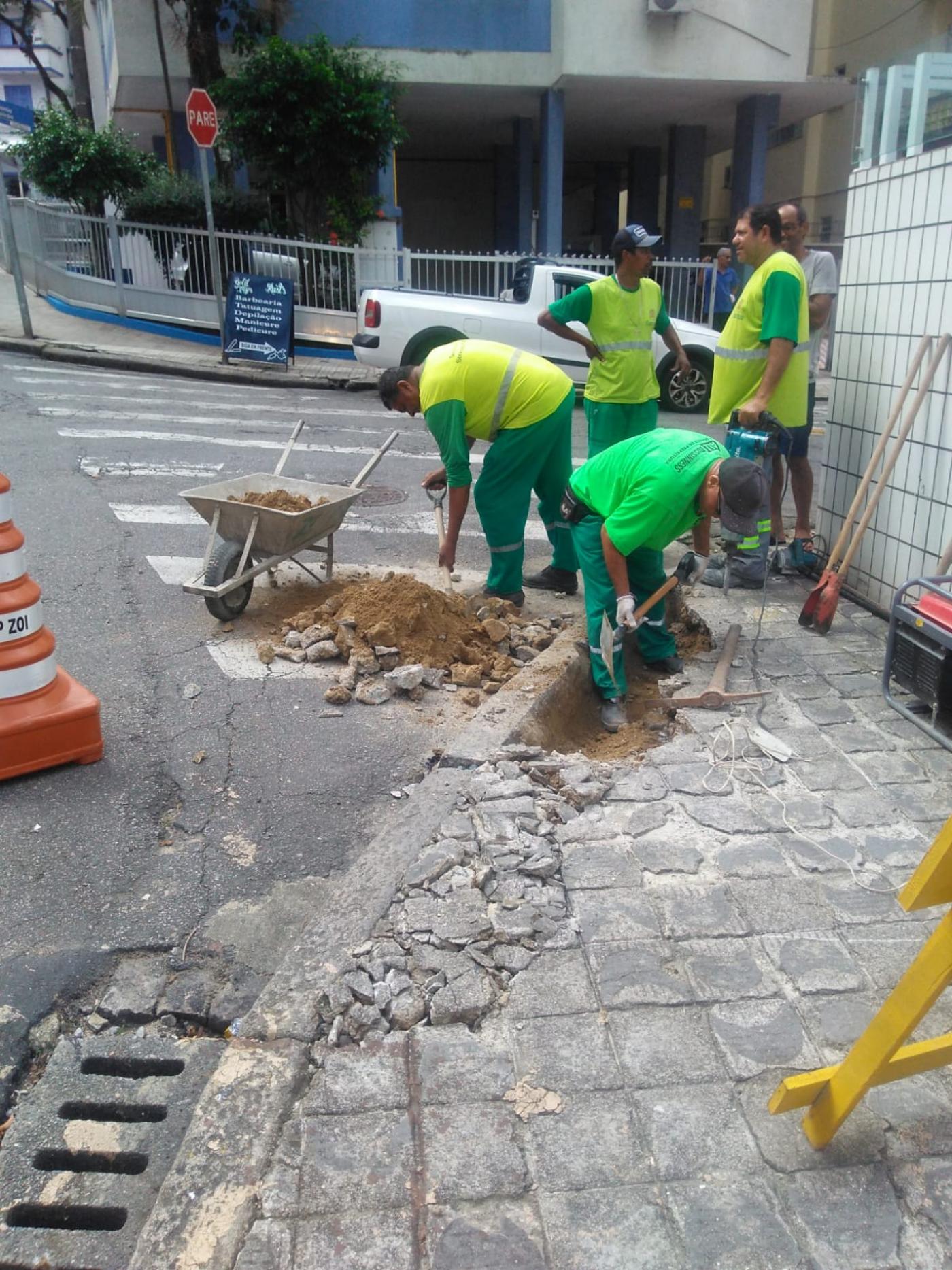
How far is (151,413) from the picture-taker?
36.2 ft

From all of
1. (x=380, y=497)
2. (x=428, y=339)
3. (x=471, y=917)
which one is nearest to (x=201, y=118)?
(x=428, y=339)

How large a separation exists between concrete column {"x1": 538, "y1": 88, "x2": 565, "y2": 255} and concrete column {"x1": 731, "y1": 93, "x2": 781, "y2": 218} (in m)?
3.19

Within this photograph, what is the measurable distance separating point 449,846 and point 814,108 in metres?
20.5

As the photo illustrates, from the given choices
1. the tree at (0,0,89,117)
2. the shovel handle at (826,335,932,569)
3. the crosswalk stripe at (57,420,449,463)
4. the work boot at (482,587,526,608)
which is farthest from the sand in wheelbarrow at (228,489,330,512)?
the tree at (0,0,89,117)

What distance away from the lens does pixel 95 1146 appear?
2426mm

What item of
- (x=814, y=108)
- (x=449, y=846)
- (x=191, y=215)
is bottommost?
(x=449, y=846)

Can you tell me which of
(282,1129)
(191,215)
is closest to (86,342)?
(191,215)

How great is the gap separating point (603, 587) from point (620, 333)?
2.27 metres

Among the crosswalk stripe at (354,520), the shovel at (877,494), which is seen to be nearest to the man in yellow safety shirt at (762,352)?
the shovel at (877,494)

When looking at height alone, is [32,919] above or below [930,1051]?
below

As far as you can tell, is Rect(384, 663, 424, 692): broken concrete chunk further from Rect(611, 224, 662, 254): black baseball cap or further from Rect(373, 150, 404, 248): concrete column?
Rect(373, 150, 404, 248): concrete column

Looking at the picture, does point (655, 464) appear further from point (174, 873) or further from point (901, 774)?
point (174, 873)

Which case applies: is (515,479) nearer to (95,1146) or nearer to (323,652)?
(323,652)

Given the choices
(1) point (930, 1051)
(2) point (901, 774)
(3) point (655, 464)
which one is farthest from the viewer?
(3) point (655, 464)
